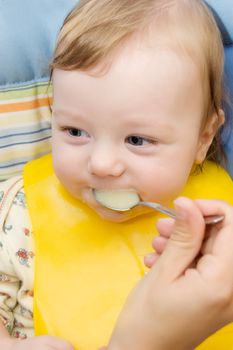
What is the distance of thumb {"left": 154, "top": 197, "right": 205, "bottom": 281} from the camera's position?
81cm

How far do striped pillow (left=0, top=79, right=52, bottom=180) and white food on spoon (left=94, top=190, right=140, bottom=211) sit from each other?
1.06ft

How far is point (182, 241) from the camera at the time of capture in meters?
0.83

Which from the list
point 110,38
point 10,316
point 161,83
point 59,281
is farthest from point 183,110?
point 10,316

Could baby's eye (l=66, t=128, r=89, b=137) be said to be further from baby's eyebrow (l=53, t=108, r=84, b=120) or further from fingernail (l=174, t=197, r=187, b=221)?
fingernail (l=174, t=197, r=187, b=221)

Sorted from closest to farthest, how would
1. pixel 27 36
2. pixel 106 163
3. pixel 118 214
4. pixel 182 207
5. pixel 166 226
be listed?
pixel 182 207 → pixel 166 226 → pixel 106 163 → pixel 118 214 → pixel 27 36

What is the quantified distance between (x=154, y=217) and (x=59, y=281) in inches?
9.2

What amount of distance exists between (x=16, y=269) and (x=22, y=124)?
1.07ft

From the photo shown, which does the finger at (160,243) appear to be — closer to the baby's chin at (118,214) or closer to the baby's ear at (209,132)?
the baby's chin at (118,214)

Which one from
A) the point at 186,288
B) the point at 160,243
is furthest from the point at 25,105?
the point at 186,288

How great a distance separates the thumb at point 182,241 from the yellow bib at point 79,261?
1.13ft

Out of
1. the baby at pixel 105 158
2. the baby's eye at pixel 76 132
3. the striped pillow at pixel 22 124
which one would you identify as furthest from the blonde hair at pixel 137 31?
the striped pillow at pixel 22 124

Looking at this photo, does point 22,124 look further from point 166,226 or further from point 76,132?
point 166,226

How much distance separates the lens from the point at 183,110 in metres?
1.08

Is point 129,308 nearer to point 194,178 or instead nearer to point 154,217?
point 154,217
